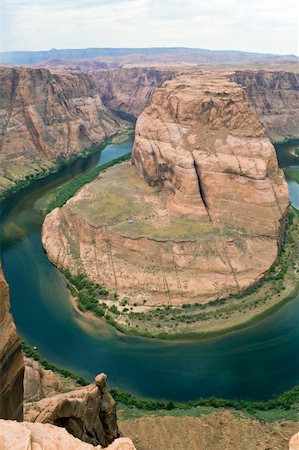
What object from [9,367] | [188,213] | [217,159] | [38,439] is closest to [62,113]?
[217,159]

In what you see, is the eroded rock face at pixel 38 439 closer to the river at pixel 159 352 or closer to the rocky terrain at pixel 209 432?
the rocky terrain at pixel 209 432

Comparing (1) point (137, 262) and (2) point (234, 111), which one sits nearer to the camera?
(1) point (137, 262)

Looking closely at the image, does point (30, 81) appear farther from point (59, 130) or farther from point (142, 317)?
point (142, 317)

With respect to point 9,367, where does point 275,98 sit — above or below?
above

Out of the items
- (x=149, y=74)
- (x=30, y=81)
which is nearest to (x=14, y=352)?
(x=30, y=81)

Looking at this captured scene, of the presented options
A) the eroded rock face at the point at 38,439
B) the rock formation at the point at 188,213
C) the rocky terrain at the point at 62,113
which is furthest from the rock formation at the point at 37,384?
the rocky terrain at the point at 62,113

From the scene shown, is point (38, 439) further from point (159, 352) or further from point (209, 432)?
point (159, 352)
